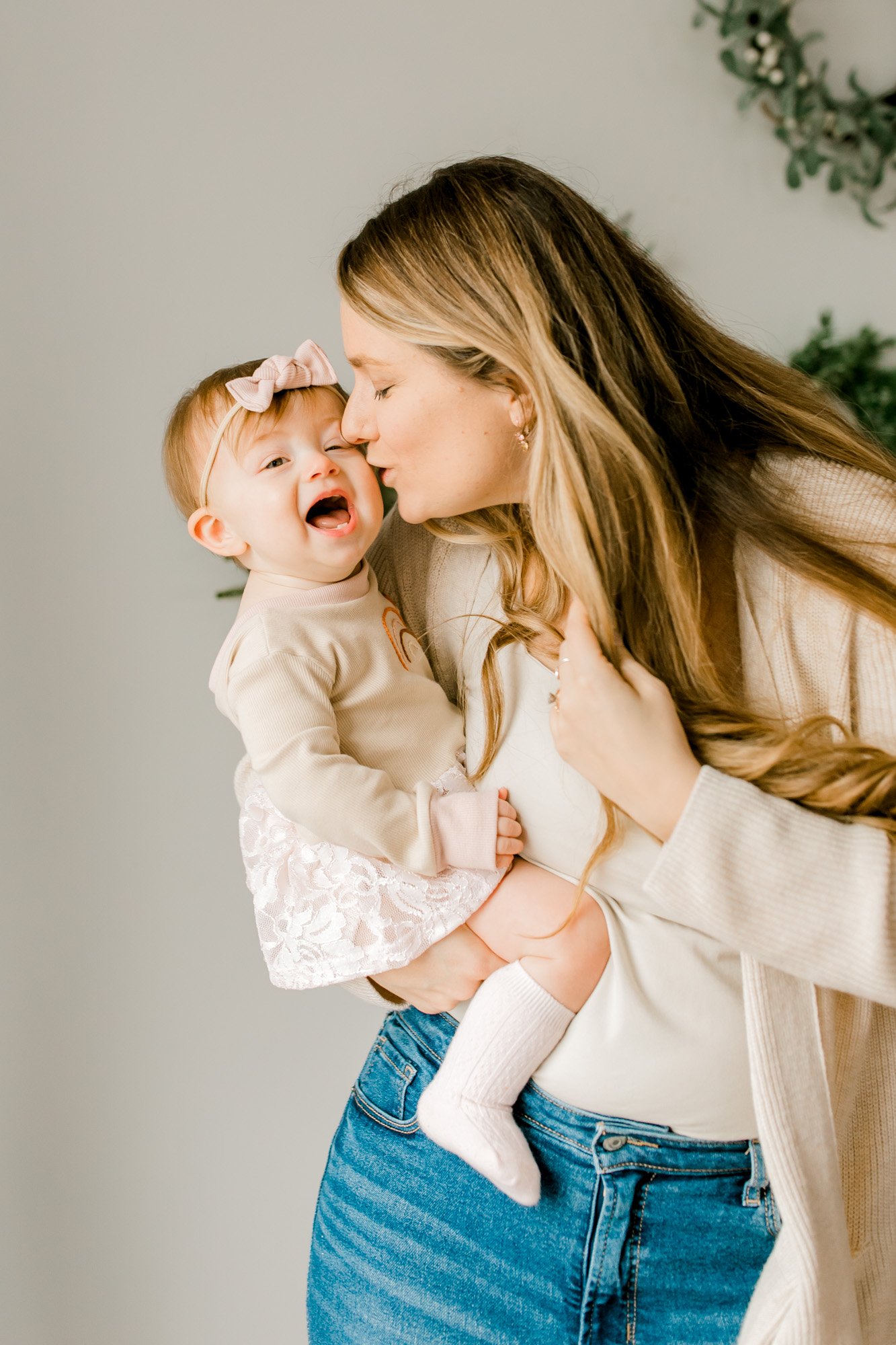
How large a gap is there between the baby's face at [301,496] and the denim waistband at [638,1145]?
68 cm

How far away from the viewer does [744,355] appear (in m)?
1.36

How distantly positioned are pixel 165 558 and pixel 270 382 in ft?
2.32

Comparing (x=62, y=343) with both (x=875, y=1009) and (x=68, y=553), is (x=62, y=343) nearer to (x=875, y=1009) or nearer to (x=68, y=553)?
(x=68, y=553)

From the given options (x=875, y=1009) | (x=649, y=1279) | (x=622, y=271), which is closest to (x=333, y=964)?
(x=649, y=1279)

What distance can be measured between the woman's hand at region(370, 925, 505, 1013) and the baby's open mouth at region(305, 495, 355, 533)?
1.72 ft

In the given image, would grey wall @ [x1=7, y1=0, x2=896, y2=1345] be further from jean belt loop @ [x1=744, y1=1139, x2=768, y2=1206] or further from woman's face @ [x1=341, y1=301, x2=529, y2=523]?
jean belt loop @ [x1=744, y1=1139, x2=768, y2=1206]

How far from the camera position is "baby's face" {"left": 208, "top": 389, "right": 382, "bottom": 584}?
133 cm

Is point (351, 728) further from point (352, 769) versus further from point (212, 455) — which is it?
point (212, 455)

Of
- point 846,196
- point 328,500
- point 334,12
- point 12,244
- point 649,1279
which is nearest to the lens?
point 649,1279

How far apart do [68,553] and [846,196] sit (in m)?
1.85

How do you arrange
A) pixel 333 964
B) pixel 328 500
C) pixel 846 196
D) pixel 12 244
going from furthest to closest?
pixel 846 196
pixel 12 244
pixel 328 500
pixel 333 964

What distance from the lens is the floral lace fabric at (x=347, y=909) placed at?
126 centimetres

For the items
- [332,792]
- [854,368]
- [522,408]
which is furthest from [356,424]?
[854,368]

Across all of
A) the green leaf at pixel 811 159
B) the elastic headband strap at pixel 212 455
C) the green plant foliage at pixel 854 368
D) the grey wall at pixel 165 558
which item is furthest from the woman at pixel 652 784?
the green leaf at pixel 811 159
